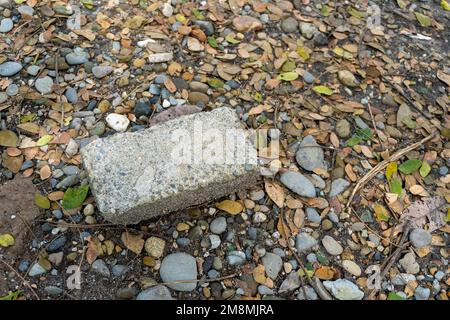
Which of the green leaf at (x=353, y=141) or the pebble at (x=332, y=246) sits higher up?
the green leaf at (x=353, y=141)

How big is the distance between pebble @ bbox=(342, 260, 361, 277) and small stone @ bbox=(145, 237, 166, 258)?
0.85m

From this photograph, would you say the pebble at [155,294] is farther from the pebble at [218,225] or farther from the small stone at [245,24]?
→ the small stone at [245,24]

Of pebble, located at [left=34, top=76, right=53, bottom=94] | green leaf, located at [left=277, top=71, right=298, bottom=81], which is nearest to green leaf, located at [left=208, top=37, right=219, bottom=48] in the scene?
green leaf, located at [left=277, top=71, right=298, bottom=81]

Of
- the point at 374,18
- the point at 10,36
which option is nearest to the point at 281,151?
the point at 374,18

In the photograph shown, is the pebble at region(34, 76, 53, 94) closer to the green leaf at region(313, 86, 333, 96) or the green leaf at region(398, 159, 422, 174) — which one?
the green leaf at region(313, 86, 333, 96)

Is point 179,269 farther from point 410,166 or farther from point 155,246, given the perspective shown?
point 410,166

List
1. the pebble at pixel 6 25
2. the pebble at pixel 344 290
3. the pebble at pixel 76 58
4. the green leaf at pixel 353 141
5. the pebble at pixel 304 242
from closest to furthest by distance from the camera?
the pebble at pixel 344 290 → the pebble at pixel 304 242 → the green leaf at pixel 353 141 → the pebble at pixel 76 58 → the pebble at pixel 6 25

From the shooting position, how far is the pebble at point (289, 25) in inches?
118

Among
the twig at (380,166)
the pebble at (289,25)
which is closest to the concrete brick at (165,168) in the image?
the twig at (380,166)

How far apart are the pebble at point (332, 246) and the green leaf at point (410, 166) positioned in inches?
23.1

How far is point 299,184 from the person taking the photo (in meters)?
2.40

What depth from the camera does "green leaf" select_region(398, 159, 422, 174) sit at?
2.54 meters

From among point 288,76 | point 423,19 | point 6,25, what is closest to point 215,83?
point 288,76

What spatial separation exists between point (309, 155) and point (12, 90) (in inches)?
64.3
